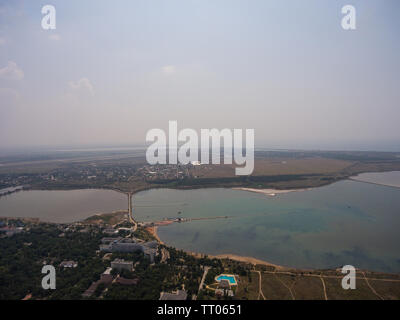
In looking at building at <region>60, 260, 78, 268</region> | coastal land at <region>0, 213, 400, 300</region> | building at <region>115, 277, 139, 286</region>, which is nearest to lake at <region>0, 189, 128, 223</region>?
coastal land at <region>0, 213, 400, 300</region>

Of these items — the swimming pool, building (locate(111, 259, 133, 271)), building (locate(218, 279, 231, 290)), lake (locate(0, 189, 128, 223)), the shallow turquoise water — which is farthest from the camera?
lake (locate(0, 189, 128, 223))

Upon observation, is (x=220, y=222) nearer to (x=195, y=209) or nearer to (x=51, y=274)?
(x=195, y=209)

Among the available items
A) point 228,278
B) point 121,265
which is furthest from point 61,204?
point 228,278

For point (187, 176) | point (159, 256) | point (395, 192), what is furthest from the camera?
point (187, 176)

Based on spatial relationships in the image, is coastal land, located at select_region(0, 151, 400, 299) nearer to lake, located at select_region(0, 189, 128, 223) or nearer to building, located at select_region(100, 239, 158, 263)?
building, located at select_region(100, 239, 158, 263)
